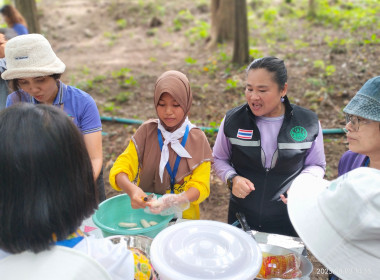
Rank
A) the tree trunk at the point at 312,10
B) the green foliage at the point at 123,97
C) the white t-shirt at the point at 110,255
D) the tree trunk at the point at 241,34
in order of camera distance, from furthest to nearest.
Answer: the tree trunk at the point at 312,10
the tree trunk at the point at 241,34
the green foliage at the point at 123,97
the white t-shirt at the point at 110,255

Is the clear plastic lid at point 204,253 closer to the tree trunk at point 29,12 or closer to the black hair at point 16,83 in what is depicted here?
the black hair at point 16,83

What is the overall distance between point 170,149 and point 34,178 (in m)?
1.15

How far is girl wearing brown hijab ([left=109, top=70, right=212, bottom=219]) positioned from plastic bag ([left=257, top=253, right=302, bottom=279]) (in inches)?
22.3

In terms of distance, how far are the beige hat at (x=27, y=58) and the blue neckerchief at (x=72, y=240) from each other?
1.19 metres

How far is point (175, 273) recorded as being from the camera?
124 cm

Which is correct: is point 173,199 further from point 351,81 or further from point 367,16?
point 367,16

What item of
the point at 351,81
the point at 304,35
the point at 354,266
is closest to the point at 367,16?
the point at 304,35

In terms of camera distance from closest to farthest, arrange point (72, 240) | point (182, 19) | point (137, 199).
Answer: point (72, 240) → point (137, 199) → point (182, 19)

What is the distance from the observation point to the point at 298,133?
6.69ft

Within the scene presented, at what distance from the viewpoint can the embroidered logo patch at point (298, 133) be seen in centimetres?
203

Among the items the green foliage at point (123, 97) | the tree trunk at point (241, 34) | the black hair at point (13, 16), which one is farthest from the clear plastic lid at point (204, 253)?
the tree trunk at point (241, 34)

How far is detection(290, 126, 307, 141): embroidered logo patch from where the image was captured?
203 centimetres

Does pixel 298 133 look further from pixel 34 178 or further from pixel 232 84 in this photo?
pixel 232 84

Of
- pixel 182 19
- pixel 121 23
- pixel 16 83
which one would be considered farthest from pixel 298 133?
pixel 121 23
